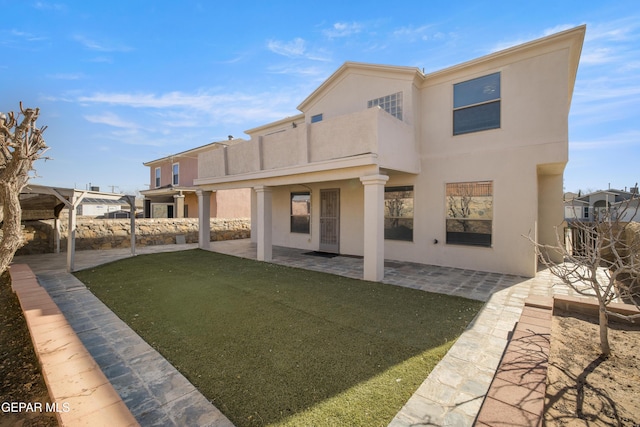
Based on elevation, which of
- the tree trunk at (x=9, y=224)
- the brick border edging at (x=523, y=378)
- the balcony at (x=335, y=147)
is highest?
the balcony at (x=335, y=147)

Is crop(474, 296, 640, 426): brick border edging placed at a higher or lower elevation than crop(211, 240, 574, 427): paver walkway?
higher

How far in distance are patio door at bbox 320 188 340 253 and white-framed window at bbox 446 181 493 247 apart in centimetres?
434

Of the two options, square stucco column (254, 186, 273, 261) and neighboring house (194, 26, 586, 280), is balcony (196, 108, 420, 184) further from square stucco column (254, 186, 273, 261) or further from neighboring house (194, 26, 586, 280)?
square stucco column (254, 186, 273, 261)

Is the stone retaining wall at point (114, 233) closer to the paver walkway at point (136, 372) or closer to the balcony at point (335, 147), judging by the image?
the balcony at point (335, 147)

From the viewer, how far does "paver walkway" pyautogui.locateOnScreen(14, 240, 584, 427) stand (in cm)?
250

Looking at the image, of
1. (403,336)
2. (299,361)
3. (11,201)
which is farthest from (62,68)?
(403,336)

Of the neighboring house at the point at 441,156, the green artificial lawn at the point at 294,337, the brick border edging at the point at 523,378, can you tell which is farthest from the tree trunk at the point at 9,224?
the brick border edging at the point at 523,378

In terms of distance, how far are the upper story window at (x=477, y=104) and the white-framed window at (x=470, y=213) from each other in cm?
175

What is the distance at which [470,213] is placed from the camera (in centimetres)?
819

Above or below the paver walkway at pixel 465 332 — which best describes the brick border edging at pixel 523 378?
above

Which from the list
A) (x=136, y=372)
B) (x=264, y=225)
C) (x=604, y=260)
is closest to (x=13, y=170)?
(x=136, y=372)

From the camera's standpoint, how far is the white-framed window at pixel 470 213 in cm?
791

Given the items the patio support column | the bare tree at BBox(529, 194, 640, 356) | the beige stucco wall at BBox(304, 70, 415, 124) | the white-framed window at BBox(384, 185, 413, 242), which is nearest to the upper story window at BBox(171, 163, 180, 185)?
the patio support column

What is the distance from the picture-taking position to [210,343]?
3.87 m
